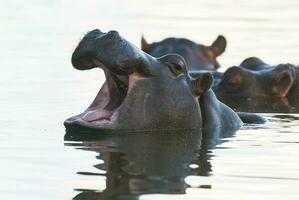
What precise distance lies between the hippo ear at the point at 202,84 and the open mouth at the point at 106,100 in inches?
23.7

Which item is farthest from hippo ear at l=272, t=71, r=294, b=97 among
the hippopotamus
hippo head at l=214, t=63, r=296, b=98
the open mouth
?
the open mouth

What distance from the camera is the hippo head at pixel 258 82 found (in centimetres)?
→ 1606

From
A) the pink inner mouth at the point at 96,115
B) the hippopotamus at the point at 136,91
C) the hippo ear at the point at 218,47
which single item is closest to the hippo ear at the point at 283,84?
the hippo ear at the point at 218,47

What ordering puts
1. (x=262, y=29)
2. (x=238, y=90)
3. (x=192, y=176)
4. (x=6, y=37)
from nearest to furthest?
(x=192, y=176) → (x=238, y=90) → (x=6, y=37) → (x=262, y=29)

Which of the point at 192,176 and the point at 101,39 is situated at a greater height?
the point at 101,39

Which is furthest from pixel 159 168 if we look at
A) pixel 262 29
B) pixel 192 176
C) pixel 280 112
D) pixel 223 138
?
pixel 262 29

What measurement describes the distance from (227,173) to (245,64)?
7.30 metres

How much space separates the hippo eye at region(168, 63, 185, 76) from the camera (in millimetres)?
11555

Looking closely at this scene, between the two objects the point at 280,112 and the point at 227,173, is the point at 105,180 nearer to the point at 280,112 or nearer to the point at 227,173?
the point at 227,173

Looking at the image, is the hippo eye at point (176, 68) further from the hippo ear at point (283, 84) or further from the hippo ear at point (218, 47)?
the hippo ear at point (218, 47)

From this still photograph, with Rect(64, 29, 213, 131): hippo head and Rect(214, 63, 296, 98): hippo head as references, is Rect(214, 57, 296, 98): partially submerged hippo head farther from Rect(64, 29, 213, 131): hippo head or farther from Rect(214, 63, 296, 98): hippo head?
Rect(64, 29, 213, 131): hippo head

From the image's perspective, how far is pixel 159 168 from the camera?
31.7 ft

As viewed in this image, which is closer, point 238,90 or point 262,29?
point 238,90

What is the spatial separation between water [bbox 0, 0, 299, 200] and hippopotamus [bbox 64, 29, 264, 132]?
14 centimetres
